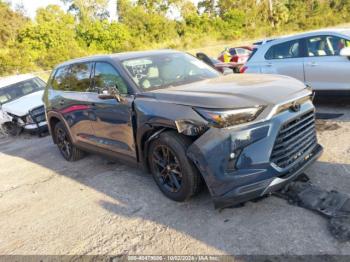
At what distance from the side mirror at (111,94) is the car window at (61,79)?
184 cm

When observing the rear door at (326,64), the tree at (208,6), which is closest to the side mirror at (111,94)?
the rear door at (326,64)

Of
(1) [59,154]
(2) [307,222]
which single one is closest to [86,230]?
(2) [307,222]

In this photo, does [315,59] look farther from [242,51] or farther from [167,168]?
[242,51]

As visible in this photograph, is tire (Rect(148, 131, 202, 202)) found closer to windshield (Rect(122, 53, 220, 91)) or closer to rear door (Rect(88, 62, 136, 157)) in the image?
rear door (Rect(88, 62, 136, 157))

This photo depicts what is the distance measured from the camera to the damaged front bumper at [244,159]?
335 centimetres

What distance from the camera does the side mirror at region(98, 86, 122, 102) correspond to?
444 centimetres

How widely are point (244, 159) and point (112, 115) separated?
2.05m

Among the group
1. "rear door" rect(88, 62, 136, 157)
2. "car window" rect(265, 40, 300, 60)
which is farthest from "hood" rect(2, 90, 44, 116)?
"car window" rect(265, 40, 300, 60)

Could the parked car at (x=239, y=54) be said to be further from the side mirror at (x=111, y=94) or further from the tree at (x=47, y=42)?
the tree at (x=47, y=42)

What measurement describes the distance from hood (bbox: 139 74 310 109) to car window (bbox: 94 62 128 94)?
483mm

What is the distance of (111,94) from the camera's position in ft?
14.6

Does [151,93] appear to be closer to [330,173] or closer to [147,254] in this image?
[147,254]

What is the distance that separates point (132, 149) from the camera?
4.58 metres

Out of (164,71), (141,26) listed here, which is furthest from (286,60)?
(141,26)
